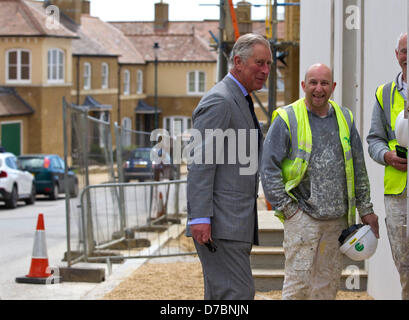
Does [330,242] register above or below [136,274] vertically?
above

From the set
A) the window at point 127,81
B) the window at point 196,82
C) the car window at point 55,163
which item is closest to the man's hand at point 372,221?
the car window at point 55,163

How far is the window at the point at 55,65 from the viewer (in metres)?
45.8

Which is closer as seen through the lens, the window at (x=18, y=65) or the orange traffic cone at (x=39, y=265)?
the orange traffic cone at (x=39, y=265)

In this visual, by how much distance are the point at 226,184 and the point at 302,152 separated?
1.83 ft

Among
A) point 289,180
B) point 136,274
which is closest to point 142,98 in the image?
point 136,274

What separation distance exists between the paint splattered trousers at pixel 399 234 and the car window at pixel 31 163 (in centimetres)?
2458

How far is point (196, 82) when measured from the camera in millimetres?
60719

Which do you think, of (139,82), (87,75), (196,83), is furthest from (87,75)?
(196,83)

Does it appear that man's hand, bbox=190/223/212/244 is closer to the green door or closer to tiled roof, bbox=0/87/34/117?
tiled roof, bbox=0/87/34/117

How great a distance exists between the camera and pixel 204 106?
16.4 feet

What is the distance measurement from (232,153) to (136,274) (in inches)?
224

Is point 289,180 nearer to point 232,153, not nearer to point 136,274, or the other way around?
point 232,153

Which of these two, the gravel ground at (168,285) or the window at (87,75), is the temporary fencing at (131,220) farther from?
the window at (87,75)

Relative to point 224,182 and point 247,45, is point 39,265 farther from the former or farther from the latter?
point 247,45
